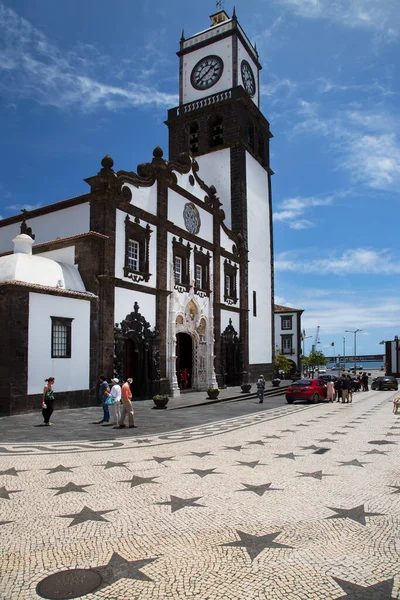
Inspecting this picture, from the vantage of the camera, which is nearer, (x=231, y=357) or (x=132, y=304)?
(x=132, y=304)

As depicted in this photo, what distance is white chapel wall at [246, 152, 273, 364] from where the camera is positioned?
127 feet

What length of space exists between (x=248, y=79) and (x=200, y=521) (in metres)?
42.9

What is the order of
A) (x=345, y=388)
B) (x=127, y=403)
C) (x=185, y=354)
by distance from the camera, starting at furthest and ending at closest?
(x=185, y=354) → (x=345, y=388) → (x=127, y=403)

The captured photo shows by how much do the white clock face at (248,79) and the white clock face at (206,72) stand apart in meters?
2.17

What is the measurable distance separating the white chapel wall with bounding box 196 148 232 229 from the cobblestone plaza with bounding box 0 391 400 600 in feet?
95.0

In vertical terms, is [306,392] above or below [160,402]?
below

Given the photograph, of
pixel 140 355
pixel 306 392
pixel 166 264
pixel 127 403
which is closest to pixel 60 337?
pixel 140 355

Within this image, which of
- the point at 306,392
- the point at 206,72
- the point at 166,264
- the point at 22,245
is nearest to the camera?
the point at 22,245

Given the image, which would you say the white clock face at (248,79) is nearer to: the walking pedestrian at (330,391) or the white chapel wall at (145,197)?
the white chapel wall at (145,197)

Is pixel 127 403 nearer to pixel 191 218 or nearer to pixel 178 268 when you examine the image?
pixel 178 268

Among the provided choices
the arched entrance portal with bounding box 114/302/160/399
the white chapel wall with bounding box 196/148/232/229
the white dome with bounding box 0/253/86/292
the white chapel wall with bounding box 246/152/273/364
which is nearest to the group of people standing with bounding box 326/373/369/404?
the arched entrance portal with bounding box 114/302/160/399

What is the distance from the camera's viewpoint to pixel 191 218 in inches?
A: 1222

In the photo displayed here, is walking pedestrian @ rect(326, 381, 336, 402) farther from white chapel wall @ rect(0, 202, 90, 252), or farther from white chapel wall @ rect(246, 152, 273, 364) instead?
white chapel wall @ rect(0, 202, 90, 252)

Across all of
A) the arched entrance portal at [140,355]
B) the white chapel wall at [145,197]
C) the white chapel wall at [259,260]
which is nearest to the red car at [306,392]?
the arched entrance portal at [140,355]
